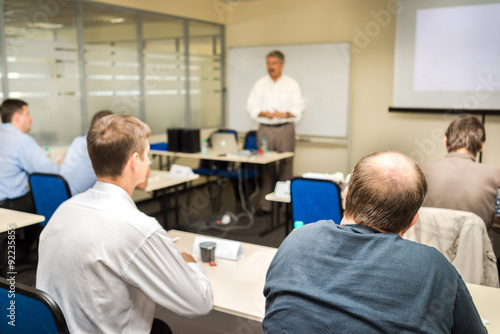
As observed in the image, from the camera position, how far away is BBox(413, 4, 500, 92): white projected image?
16.3 ft

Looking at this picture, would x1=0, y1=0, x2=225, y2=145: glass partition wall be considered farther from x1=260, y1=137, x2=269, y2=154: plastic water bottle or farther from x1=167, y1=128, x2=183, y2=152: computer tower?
x1=260, y1=137, x2=269, y2=154: plastic water bottle

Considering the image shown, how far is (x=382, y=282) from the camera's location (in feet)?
3.14

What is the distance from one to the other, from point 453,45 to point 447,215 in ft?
12.4

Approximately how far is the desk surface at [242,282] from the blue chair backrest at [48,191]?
1372 millimetres

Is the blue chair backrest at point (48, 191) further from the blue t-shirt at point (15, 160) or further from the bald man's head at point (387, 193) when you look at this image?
the bald man's head at point (387, 193)

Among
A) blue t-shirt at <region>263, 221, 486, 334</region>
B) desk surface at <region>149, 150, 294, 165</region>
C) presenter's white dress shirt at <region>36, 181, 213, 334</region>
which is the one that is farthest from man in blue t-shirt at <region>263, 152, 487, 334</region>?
desk surface at <region>149, 150, 294, 165</region>

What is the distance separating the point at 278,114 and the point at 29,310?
14.4ft

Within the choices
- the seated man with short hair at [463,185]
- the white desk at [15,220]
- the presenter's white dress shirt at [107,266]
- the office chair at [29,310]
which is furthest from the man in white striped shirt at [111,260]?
the seated man with short hair at [463,185]

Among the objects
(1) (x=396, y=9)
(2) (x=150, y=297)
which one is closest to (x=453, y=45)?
(1) (x=396, y=9)

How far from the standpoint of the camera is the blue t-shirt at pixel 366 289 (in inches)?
37.1

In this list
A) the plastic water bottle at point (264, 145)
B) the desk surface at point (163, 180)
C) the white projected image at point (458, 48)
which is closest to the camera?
the desk surface at point (163, 180)

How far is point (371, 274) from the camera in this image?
966 millimetres

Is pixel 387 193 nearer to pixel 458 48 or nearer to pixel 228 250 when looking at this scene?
pixel 228 250

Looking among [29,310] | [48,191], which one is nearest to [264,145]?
[48,191]
